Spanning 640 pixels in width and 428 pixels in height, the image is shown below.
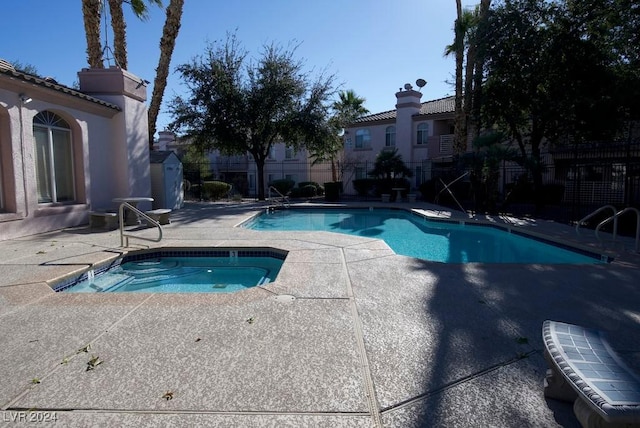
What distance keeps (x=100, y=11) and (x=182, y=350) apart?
15.6 m

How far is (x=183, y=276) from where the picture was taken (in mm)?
6641

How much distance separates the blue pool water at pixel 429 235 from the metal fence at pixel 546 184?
2414 mm

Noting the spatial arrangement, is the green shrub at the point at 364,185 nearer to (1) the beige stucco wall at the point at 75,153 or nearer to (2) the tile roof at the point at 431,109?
(2) the tile roof at the point at 431,109

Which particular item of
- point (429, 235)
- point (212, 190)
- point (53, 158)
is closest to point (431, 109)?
point (212, 190)

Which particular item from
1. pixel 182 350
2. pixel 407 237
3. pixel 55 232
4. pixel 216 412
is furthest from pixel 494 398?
pixel 55 232

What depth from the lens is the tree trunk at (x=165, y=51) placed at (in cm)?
1600

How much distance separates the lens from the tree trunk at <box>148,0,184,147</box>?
16005mm

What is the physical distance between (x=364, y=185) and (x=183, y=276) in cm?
1872

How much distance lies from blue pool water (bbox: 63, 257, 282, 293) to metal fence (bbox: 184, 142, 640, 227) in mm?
9360

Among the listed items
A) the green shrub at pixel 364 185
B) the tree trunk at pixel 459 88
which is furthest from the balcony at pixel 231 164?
the tree trunk at pixel 459 88

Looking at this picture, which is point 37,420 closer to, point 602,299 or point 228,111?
point 602,299

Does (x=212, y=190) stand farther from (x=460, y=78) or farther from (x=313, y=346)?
(x=313, y=346)

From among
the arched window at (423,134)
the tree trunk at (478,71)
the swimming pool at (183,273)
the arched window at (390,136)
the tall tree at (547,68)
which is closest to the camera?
the swimming pool at (183,273)

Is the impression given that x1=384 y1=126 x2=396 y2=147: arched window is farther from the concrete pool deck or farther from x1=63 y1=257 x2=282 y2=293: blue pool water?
the concrete pool deck
